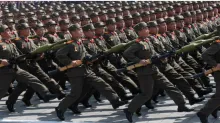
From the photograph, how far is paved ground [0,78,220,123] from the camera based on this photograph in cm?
809

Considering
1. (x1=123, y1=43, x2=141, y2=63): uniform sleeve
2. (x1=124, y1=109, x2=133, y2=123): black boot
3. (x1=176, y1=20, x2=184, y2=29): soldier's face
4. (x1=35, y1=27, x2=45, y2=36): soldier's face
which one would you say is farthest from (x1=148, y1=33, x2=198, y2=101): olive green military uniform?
(x1=35, y1=27, x2=45, y2=36): soldier's face

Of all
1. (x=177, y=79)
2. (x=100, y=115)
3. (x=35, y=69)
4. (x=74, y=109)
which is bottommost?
(x=100, y=115)

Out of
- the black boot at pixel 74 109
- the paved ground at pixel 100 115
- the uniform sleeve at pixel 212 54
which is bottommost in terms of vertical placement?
the paved ground at pixel 100 115

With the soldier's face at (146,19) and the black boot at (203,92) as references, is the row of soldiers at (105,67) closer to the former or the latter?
the black boot at (203,92)

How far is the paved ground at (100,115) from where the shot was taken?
26.6 feet

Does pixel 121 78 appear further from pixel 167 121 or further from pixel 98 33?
pixel 167 121

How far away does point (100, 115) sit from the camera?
859cm

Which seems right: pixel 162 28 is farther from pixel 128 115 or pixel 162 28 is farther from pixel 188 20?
pixel 188 20

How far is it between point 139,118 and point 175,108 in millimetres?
839

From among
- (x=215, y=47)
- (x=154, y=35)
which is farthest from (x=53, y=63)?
(x=215, y=47)

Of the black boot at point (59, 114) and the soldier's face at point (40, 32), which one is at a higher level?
the soldier's face at point (40, 32)

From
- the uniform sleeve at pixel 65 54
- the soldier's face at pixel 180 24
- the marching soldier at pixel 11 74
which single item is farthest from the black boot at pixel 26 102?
the soldier's face at pixel 180 24

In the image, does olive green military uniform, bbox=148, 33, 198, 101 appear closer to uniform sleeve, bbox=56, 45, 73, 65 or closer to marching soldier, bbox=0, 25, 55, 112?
uniform sleeve, bbox=56, 45, 73, 65

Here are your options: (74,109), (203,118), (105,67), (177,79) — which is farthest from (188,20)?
(203,118)
